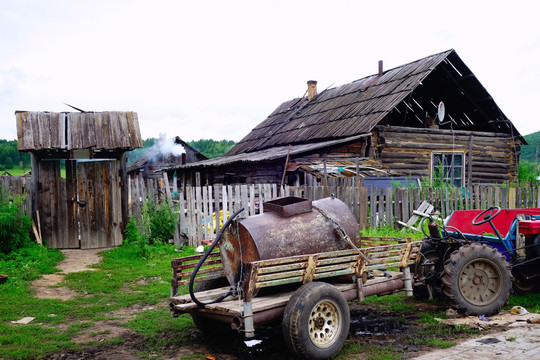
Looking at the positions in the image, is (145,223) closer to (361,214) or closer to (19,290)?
(19,290)

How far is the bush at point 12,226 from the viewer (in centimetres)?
943

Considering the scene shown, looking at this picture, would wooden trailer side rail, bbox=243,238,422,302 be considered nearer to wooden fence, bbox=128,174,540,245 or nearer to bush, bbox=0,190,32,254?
wooden fence, bbox=128,174,540,245

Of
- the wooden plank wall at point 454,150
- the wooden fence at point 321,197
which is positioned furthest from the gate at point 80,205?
the wooden plank wall at point 454,150

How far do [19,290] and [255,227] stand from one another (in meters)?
4.55

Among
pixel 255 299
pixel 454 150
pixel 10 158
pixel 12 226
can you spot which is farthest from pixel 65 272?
pixel 10 158

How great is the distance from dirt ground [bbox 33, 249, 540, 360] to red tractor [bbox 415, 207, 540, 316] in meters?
0.46

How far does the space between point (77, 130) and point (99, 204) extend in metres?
1.86

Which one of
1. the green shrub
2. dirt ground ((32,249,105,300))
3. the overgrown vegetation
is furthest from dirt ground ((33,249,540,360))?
the overgrown vegetation

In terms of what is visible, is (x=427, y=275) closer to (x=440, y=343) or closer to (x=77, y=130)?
(x=440, y=343)

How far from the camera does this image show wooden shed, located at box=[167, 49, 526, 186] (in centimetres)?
1620

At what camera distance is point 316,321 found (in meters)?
4.50

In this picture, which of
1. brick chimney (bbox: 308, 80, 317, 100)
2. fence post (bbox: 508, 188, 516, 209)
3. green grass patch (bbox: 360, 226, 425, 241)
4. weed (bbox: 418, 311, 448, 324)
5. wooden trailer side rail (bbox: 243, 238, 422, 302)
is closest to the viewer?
wooden trailer side rail (bbox: 243, 238, 422, 302)

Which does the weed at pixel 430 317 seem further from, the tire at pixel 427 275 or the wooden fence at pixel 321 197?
the wooden fence at pixel 321 197

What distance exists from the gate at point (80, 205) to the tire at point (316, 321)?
8.32 m
